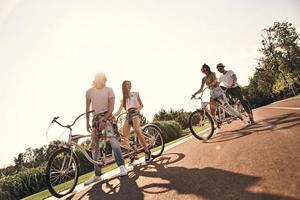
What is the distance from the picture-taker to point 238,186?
326 centimetres

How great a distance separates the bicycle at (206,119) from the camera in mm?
9031

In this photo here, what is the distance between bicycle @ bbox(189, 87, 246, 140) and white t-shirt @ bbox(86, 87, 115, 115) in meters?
3.43

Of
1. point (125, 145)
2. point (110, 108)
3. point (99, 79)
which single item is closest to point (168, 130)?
point (125, 145)

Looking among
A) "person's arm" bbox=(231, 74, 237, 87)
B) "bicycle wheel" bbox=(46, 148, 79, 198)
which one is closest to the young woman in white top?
"bicycle wheel" bbox=(46, 148, 79, 198)

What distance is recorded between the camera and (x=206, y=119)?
9.24 metres

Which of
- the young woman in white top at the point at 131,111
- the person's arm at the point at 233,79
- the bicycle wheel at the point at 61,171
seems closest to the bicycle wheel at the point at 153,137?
the young woman in white top at the point at 131,111

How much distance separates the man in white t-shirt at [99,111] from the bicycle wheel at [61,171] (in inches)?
22.5

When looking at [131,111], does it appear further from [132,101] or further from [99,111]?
[99,111]

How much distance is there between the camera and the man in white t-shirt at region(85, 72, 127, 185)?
6.21 meters

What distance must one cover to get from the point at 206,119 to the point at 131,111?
2.91 m

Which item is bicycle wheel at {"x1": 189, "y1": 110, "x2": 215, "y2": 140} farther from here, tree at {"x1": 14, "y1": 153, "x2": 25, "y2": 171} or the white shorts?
tree at {"x1": 14, "y1": 153, "x2": 25, "y2": 171}

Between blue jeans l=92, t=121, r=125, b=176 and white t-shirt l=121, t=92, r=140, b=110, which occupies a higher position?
white t-shirt l=121, t=92, r=140, b=110

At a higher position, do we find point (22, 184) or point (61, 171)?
point (61, 171)

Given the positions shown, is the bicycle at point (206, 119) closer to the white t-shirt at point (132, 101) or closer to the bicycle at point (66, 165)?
the white t-shirt at point (132, 101)
